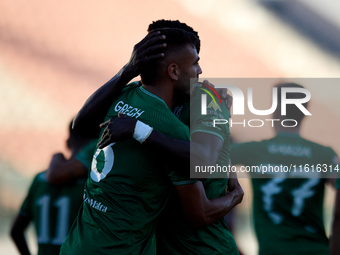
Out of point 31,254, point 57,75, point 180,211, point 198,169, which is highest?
point 57,75

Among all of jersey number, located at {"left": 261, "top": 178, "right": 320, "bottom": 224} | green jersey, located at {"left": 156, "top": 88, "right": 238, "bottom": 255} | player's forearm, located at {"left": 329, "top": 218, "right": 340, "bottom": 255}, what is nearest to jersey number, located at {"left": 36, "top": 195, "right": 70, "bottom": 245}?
green jersey, located at {"left": 156, "top": 88, "right": 238, "bottom": 255}

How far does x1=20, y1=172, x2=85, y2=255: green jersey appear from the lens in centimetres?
241

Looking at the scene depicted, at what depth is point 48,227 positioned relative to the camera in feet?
8.13

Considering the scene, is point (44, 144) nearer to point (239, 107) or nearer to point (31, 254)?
→ point (31, 254)

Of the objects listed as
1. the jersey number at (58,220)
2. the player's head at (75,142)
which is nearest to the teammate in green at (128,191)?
the jersey number at (58,220)

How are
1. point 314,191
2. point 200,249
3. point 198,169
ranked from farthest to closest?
point 314,191 < point 200,249 < point 198,169

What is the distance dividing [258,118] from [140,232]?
66.6 inches

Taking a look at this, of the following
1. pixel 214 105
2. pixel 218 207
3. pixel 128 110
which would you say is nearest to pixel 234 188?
pixel 218 207

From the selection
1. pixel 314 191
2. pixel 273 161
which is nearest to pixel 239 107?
pixel 273 161

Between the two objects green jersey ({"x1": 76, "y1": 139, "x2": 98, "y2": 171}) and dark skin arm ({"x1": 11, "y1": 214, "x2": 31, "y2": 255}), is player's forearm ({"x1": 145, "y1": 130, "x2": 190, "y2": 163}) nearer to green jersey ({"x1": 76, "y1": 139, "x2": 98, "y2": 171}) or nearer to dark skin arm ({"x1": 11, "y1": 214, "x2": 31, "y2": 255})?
green jersey ({"x1": 76, "y1": 139, "x2": 98, "y2": 171})

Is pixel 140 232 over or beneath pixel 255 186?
beneath

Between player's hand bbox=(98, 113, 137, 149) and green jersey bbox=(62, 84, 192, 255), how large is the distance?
0.09 metres

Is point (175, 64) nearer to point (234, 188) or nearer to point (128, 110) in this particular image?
point (128, 110)

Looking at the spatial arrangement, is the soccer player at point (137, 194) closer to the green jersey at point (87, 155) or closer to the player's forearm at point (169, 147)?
the player's forearm at point (169, 147)
